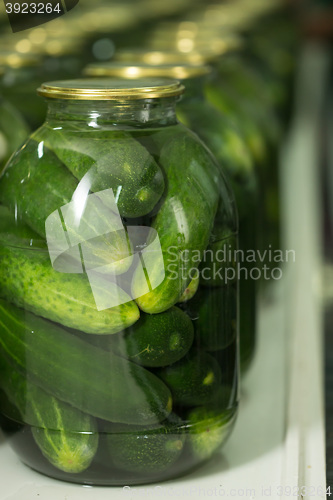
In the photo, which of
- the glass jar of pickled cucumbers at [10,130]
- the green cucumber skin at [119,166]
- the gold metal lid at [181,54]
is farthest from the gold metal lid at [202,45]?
the green cucumber skin at [119,166]

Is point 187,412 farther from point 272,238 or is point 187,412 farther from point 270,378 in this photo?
point 272,238

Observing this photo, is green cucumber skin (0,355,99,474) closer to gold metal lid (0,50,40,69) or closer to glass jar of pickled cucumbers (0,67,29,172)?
glass jar of pickled cucumbers (0,67,29,172)

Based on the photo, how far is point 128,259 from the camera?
49 centimetres

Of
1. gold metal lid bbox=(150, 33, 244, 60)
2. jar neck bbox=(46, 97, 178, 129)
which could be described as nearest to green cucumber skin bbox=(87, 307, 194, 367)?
jar neck bbox=(46, 97, 178, 129)

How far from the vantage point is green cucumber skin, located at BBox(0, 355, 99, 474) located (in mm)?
520

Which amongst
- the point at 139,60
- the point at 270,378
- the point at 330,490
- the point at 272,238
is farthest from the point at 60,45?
the point at 330,490

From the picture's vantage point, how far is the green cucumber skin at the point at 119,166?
498 mm

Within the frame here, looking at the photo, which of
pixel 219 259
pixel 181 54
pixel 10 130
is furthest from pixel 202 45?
pixel 219 259

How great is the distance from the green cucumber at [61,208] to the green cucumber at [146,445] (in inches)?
4.6

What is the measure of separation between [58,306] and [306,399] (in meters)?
0.29

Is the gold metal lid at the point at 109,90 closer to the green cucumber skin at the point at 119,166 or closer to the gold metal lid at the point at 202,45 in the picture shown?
the green cucumber skin at the point at 119,166

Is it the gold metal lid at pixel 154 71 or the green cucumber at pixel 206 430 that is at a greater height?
the gold metal lid at pixel 154 71

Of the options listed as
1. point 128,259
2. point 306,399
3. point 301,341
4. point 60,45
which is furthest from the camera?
point 60,45

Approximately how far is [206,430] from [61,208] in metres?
0.20
